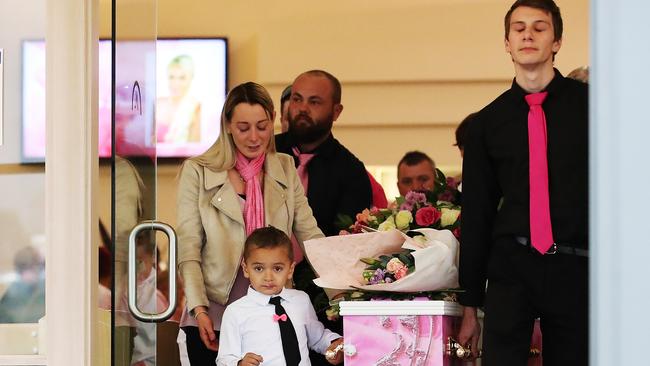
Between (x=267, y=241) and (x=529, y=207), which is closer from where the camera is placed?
(x=529, y=207)

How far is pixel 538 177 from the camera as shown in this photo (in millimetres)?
4867

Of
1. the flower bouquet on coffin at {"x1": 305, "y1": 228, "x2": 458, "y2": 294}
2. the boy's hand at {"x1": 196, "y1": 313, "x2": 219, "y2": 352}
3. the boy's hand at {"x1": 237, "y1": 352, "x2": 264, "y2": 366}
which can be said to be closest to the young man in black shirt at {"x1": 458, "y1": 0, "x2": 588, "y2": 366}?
the flower bouquet on coffin at {"x1": 305, "y1": 228, "x2": 458, "y2": 294}

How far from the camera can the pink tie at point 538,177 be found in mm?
4777

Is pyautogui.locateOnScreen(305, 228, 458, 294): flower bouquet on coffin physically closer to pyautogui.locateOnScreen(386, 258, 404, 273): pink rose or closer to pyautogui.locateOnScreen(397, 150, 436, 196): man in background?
pyautogui.locateOnScreen(386, 258, 404, 273): pink rose

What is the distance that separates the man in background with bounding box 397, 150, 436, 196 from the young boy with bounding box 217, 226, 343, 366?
2676 millimetres

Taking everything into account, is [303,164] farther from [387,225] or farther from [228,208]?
[387,225]

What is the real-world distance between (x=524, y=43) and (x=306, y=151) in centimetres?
264

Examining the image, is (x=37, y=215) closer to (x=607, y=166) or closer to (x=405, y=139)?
(x=607, y=166)

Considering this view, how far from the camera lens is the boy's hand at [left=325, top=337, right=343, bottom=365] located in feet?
17.5

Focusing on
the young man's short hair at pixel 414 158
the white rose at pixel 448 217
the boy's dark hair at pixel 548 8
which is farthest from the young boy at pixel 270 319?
the young man's short hair at pixel 414 158

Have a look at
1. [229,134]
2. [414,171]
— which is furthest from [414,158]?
[229,134]

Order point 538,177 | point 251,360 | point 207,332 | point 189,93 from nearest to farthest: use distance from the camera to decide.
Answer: point 538,177 → point 251,360 → point 207,332 → point 189,93

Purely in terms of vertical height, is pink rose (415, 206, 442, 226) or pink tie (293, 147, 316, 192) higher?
pink tie (293, 147, 316, 192)

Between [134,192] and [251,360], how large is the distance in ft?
2.52
